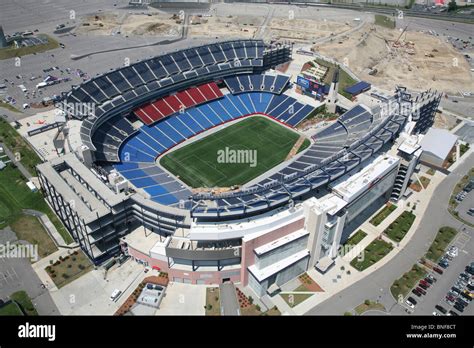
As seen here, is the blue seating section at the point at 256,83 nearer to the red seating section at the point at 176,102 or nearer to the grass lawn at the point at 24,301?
the red seating section at the point at 176,102

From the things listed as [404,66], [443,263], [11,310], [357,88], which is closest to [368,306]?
[443,263]

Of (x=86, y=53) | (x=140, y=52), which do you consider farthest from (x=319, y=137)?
(x=86, y=53)

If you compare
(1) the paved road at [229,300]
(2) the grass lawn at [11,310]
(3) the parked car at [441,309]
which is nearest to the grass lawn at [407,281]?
(3) the parked car at [441,309]

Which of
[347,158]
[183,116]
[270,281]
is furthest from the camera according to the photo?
[183,116]

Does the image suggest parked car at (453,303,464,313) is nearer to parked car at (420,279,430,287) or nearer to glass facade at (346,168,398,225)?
parked car at (420,279,430,287)

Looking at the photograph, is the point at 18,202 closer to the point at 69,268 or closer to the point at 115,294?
the point at 69,268

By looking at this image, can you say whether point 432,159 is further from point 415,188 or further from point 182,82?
point 182,82
